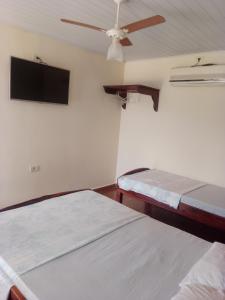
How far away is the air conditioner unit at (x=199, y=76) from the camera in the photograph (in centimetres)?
321

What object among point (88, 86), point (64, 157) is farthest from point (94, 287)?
point (88, 86)

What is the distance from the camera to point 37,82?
3115 mm

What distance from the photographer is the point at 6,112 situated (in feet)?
9.75

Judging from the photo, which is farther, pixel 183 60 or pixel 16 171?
pixel 183 60

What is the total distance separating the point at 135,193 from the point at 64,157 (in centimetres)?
122

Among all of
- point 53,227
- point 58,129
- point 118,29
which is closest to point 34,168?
point 58,129

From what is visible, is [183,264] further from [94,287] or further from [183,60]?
[183,60]

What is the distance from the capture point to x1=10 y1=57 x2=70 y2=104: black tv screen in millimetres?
2926

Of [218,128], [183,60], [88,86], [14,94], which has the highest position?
[183,60]

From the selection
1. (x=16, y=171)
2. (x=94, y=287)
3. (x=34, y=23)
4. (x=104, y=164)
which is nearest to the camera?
(x=94, y=287)

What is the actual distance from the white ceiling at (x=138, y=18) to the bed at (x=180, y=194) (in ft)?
5.78

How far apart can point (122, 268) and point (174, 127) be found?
272cm

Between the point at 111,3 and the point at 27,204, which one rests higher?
the point at 111,3

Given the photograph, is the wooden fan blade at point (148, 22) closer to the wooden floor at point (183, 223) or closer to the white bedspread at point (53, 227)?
the white bedspread at point (53, 227)
